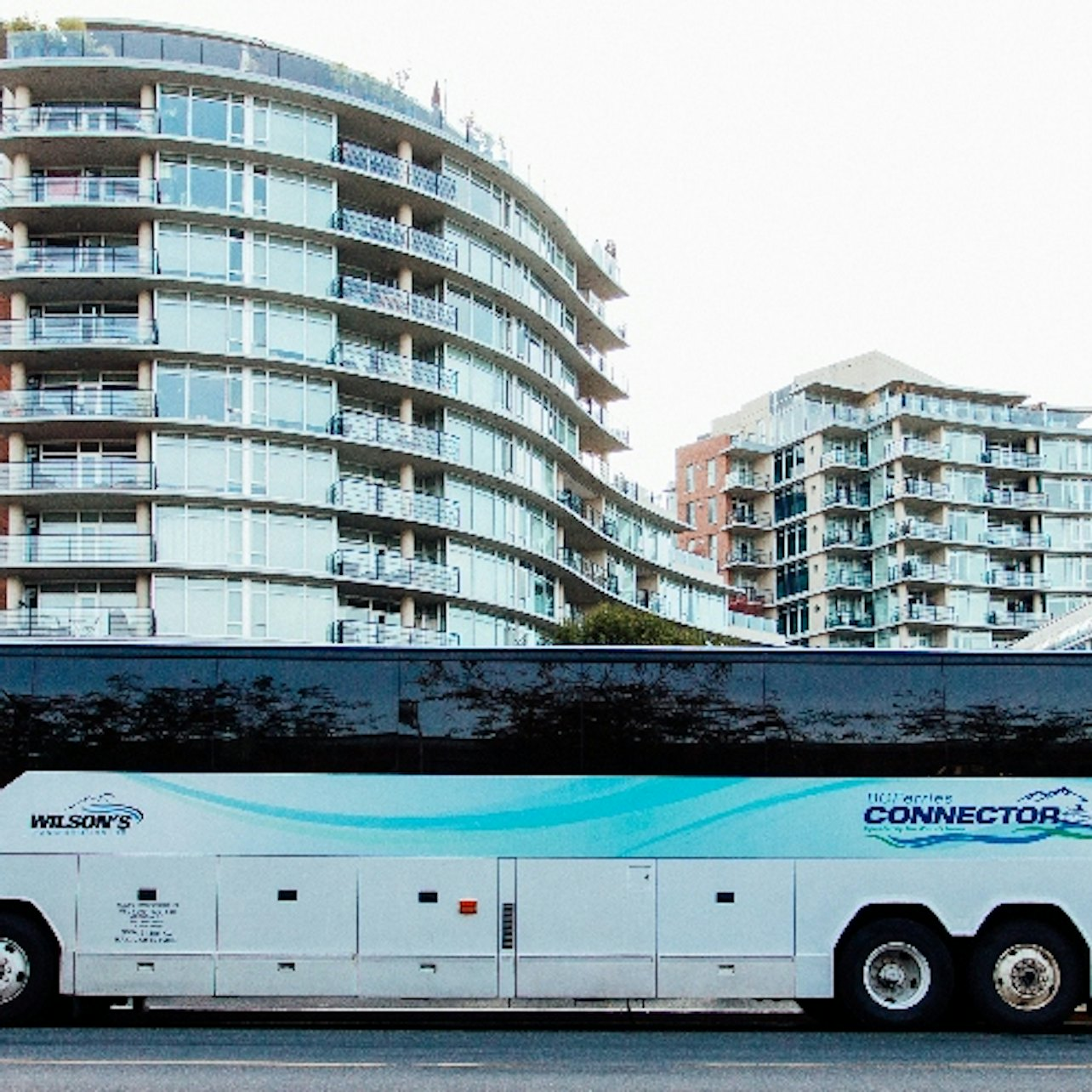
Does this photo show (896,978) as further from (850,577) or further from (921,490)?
(850,577)

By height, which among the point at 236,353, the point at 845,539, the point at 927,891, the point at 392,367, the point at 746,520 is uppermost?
the point at 746,520

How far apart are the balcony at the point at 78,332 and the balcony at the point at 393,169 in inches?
386

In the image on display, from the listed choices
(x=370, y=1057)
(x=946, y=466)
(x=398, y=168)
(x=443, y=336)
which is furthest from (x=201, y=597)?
(x=946, y=466)

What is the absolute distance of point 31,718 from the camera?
17078 mm

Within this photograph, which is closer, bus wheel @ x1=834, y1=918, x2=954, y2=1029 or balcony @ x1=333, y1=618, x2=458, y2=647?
bus wheel @ x1=834, y1=918, x2=954, y2=1029

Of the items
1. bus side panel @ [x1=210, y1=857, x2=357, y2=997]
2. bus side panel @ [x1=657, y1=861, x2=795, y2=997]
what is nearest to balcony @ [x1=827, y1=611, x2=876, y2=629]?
bus side panel @ [x1=657, y1=861, x2=795, y2=997]

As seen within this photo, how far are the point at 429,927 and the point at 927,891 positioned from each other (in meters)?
5.03

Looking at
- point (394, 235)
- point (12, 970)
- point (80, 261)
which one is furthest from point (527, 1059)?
point (394, 235)

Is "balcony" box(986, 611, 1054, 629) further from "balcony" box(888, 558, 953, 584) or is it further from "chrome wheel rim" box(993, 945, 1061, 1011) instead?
"chrome wheel rim" box(993, 945, 1061, 1011)

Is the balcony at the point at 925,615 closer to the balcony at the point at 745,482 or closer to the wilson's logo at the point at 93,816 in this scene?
the balcony at the point at 745,482

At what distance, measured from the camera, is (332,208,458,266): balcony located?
61.4 m

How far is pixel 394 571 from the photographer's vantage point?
6103 centimetres

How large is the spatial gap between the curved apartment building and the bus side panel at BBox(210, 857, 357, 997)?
39.8 metres

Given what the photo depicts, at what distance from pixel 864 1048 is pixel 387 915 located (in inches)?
191
